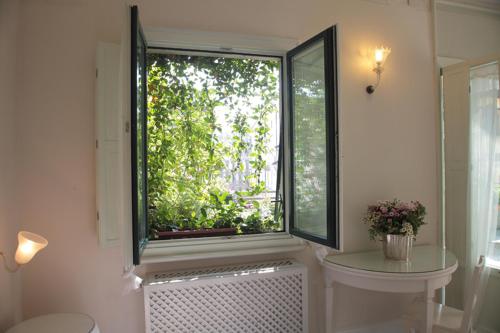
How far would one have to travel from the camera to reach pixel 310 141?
8.17ft

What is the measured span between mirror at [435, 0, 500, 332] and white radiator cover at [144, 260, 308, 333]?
1.55 metres

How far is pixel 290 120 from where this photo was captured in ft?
8.79

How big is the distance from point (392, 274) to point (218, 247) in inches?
47.2

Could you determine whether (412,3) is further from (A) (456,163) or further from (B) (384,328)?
(B) (384,328)

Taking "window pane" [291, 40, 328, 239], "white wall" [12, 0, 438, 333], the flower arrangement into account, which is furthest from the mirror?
"window pane" [291, 40, 328, 239]

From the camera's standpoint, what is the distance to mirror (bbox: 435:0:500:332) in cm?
278

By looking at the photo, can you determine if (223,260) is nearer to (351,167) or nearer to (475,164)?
(351,167)

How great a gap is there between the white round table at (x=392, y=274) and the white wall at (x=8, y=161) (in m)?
2.02

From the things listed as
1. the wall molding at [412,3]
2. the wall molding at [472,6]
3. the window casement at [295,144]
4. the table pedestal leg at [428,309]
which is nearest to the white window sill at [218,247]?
the window casement at [295,144]

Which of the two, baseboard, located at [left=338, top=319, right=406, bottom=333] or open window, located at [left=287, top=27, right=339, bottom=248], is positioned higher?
open window, located at [left=287, top=27, right=339, bottom=248]

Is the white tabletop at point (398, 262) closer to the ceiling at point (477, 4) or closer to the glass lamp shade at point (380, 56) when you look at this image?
the glass lamp shade at point (380, 56)

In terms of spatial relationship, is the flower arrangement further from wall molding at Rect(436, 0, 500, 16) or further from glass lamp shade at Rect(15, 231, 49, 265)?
glass lamp shade at Rect(15, 231, 49, 265)

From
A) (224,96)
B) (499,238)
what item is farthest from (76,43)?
(499,238)

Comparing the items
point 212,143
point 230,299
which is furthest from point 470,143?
point 230,299
